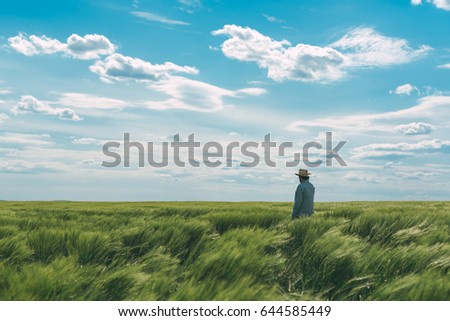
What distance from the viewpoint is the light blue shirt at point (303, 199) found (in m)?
10.0

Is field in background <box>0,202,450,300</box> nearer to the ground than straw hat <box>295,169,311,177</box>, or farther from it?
nearer to the ground

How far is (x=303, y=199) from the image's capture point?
10180 mm

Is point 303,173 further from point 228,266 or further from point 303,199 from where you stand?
point 228,266

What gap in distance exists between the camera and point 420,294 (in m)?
3.20

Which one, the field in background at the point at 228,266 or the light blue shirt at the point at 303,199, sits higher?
the light blue shirt at the point at 303,199

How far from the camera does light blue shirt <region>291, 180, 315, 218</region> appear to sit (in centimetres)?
1003

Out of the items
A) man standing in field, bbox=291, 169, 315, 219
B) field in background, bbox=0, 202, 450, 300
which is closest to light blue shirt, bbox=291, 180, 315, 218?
man standing in field, bbox=291, 169, 315, 219

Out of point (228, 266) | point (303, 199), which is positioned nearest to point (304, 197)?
point (303, 199)

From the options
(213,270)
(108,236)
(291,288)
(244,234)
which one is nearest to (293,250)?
(244,234)

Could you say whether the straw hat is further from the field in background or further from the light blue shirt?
the field in background

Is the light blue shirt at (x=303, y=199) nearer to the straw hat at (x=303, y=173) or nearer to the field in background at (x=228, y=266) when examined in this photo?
the straw hat at (x=303, y=173)

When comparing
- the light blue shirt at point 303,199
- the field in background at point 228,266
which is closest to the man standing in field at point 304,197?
the light blue shirt at point 303,199
